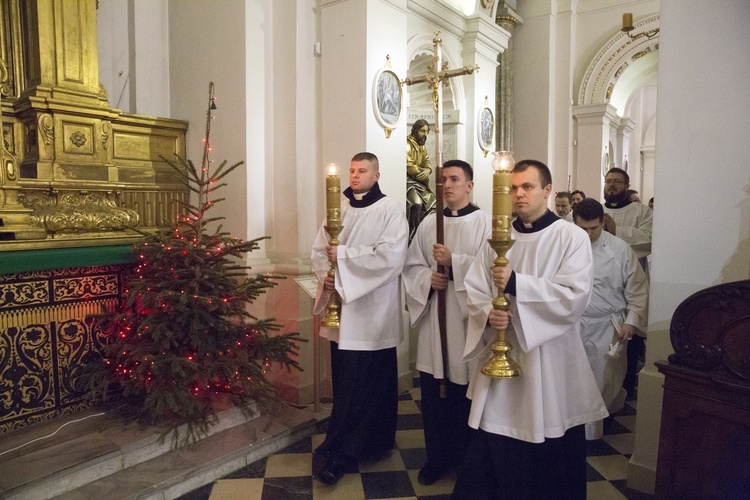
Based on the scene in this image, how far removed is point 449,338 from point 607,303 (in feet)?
4.87

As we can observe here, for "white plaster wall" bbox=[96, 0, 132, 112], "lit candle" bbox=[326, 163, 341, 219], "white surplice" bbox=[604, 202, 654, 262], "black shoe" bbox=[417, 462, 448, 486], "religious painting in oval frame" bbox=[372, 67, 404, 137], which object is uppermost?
"white plaster wall" bbox=[96, 0, 132, 112]

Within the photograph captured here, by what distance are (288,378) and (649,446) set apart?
116 inches

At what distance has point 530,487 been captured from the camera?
263cm

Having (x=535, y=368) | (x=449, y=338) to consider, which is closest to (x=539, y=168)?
(x=535, y=368)

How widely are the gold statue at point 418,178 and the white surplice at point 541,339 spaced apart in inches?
139

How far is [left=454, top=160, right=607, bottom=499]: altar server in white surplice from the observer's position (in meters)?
2.57

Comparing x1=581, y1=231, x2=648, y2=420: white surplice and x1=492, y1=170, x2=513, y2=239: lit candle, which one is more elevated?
x1=492, y1=170, x2=513, y2=239: lit candle

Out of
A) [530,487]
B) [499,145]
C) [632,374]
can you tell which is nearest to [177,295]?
[530,487]

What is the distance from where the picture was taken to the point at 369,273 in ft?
11.8

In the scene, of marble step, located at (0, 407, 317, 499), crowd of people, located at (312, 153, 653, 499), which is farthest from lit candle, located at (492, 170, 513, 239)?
marble step, located at (0, 407, 317, 499)

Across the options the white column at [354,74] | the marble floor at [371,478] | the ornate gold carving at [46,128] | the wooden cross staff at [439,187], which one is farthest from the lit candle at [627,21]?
the ornate gold carving at [46,128]

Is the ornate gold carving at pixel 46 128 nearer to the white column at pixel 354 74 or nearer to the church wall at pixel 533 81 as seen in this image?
the white column at pixel 354 74

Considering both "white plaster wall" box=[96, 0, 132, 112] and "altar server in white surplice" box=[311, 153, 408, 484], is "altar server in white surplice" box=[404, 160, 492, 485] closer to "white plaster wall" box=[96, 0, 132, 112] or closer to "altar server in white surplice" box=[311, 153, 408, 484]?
"altar server in white surplice" box=[311, 153, 408, 484]

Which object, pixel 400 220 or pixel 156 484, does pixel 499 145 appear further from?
pixel 156 484
